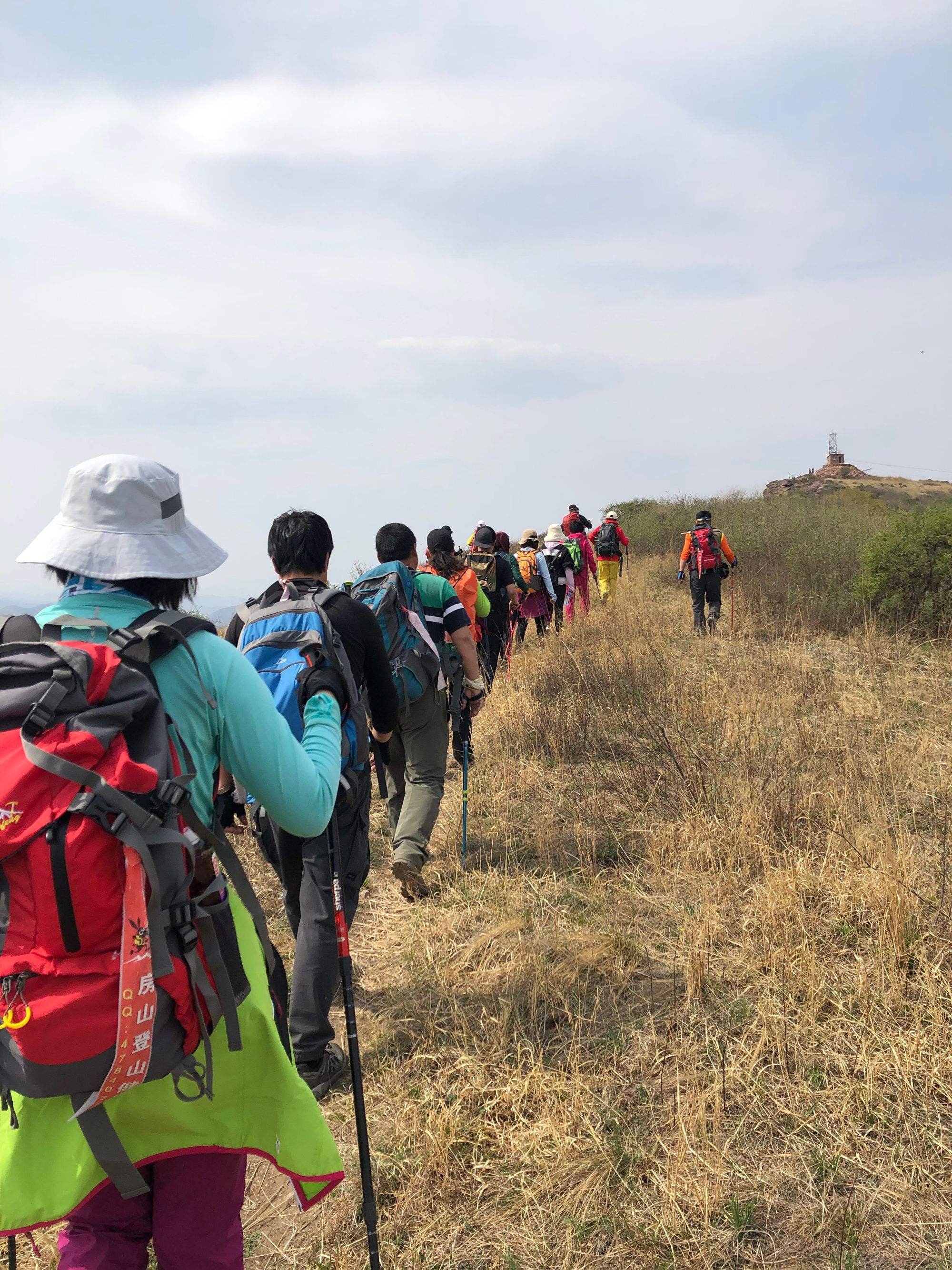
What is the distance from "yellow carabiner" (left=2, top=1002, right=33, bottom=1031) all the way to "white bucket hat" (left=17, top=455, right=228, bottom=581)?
0.67 meters

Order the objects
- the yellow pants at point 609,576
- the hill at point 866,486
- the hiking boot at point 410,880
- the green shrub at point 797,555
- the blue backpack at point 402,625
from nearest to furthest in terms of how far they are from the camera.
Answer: the blue backpack at point 402,625
the hiking boot at point 410,880
the green shrub at point 797,555
the yellow pants at point 609,576
the hill at point 866,486

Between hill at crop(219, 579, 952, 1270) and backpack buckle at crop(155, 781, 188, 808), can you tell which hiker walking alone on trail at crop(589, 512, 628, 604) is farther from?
backpack buckle at crop(155, 781, 188, 808)

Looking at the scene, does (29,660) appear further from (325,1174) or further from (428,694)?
(428,694)

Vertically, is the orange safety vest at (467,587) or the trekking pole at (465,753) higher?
the orange safety vest at (467,587)

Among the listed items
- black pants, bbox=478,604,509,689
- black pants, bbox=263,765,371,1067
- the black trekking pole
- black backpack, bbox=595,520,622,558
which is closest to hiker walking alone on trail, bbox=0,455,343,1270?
black pants, bbox=263,765,371,1067

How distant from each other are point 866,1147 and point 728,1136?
0.38 meters

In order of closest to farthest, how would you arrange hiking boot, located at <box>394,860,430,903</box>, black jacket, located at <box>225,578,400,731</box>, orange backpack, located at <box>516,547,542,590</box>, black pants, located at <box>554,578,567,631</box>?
black jacket, located at <box>225,578,400,731</box> → hiking boot, located at <box>394,860,430,903</box> → orange backpack, located at <box>516,547,542,590</box> → black pants, located at <box>554,578,567,631</box>

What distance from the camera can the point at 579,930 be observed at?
156 inches

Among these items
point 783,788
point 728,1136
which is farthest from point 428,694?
point 728,1136

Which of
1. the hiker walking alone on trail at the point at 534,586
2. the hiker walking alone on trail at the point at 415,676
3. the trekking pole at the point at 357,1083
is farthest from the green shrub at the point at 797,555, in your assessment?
the trekking pole at the point at 357,1083

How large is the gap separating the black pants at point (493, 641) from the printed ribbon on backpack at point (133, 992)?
7.09 metres

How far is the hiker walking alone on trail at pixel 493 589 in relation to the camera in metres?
8.55

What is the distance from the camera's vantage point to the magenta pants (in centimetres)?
151

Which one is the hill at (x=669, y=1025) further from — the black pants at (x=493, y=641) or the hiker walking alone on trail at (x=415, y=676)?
the black pants at (x=493, y=641)
